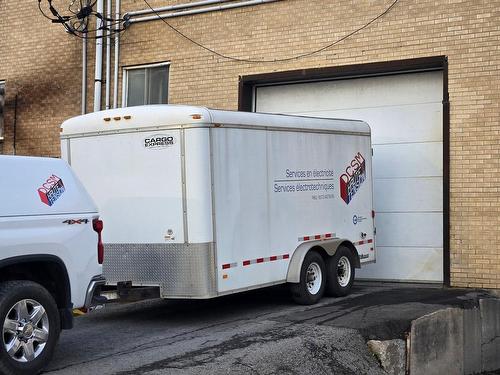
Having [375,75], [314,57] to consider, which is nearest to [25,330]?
[314,57]

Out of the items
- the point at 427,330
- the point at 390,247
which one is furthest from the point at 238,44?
the point at 427,330

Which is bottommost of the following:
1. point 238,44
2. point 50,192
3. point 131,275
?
point 131,275

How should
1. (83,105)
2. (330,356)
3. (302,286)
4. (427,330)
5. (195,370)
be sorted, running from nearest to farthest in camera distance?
(195,370), (330,356), (427,330), (302,286), (83,105)

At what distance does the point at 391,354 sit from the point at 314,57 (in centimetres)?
647

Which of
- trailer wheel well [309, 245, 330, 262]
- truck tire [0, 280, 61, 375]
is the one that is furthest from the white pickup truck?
trailer wheel well [309, 245, 330, 262]

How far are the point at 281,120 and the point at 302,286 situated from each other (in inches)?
91.5

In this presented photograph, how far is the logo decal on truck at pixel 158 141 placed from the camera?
8.77m


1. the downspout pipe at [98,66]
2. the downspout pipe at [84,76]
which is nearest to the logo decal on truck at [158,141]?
the downspout pipe at [98,66]

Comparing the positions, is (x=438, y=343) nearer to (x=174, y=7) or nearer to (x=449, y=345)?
(x=449, y=345)

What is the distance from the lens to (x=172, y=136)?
8758 millimetres

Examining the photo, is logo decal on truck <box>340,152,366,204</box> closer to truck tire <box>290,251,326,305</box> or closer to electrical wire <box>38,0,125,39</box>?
truck tire <box>290,251,326,305</box>

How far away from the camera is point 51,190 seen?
6773 mm

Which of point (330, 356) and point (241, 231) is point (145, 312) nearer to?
point (241, 231)

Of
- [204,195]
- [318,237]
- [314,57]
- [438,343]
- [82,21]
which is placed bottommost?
[438,343]
